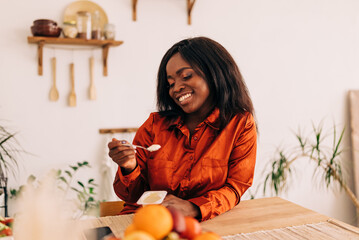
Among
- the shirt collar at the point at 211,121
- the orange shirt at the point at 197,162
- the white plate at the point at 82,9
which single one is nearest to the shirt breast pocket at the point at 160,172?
the orange shirt at the point at 197,162

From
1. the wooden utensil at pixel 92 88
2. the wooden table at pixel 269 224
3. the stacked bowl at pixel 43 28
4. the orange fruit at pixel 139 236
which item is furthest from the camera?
the wooden utensil at pixel 92 88

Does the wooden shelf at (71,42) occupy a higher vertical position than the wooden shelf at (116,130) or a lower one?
higher

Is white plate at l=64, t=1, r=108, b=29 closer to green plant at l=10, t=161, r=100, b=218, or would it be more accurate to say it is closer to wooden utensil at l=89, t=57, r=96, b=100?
wooden utensil at l=89, t=57, r=96, b=100

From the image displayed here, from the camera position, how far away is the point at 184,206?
119 centimetres

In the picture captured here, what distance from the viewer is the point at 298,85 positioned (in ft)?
10.8

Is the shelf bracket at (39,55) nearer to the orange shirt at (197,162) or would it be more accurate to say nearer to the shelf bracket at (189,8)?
the shelf bracket at (189,8)

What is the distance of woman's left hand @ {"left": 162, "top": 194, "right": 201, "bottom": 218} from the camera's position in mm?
1166

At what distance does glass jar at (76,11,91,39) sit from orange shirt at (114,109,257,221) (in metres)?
1.33

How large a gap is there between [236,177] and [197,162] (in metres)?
0.16

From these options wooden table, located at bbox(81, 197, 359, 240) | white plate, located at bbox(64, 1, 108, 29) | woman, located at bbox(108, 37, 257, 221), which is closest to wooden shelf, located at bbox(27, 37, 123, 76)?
white plate, located at bbox(64, 1, 108, 29)

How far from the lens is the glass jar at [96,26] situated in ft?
8.46

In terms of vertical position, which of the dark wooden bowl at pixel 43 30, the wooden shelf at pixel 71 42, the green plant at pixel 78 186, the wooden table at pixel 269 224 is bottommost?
the green plant at pixel 78 186

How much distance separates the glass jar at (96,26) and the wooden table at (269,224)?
172cm

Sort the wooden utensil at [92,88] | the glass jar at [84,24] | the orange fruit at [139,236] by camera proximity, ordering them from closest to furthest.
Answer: the orange fruit at [139,236], the glass jar at [84,24], the wooden utensil at [92,88]
